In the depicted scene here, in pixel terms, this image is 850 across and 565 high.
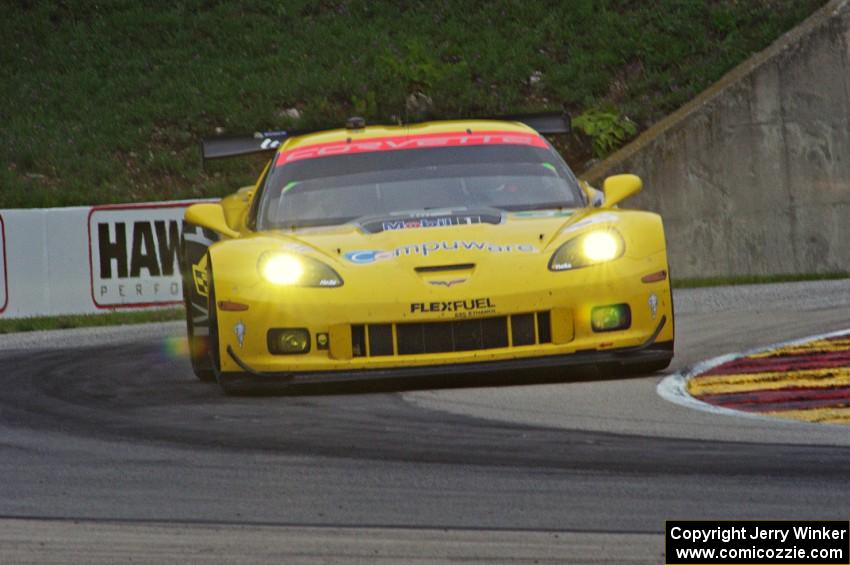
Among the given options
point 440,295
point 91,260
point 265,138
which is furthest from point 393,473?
point 91,260

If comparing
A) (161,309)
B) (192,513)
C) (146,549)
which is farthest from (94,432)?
(161,309)

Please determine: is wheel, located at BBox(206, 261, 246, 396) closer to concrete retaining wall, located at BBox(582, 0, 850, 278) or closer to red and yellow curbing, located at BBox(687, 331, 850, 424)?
red and yellow curbing, located at BBox(687, 331, 850, 424)

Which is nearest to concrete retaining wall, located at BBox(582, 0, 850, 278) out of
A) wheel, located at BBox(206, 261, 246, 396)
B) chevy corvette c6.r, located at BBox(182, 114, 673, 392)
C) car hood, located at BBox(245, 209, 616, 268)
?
chevy corvette c6.r, located at BBox(182, 114, 673, 392)

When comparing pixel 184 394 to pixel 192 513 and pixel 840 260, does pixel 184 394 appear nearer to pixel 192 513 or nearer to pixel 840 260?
pixel 192 513

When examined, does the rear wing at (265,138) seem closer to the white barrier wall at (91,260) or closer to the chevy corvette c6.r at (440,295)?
the chevy corvette c6.r at (440,295)

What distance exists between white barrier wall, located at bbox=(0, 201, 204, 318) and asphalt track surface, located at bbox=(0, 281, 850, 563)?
7.44 metres

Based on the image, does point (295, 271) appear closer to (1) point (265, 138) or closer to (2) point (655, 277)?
(2) point (655, 277)

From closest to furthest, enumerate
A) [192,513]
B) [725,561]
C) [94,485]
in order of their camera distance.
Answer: [725,561]
[192,513]
[94,485]

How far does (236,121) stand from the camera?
67.9 ft

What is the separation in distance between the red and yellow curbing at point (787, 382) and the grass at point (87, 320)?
7.11 m

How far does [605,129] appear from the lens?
2003 cm

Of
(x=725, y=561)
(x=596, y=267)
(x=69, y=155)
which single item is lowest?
(x=725, y=561)

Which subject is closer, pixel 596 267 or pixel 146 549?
pixel 146 549

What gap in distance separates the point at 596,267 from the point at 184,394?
2.01 m
